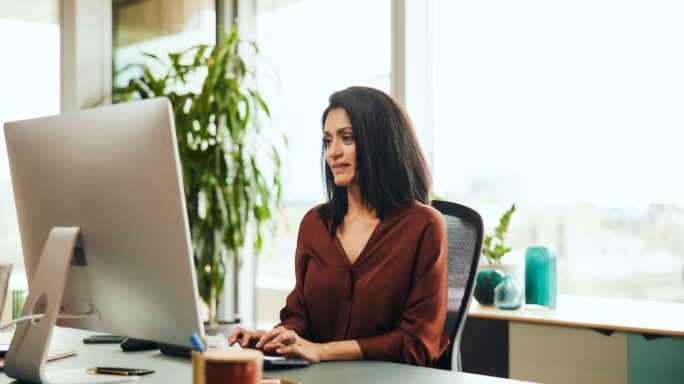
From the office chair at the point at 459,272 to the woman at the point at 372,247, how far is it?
0.06 metres

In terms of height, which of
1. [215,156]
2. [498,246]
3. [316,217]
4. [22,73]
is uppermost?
[22,73]

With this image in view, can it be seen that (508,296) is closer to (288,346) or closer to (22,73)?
(288,346)

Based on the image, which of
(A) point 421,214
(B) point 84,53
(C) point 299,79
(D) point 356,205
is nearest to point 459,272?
(A) point 421,214

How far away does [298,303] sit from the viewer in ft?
6.35

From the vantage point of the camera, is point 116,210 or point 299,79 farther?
point 299,79

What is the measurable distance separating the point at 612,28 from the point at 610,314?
1265 millimetres

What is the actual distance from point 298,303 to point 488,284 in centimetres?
107

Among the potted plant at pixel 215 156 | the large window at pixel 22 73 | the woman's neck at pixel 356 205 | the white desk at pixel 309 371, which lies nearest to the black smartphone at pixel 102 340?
the white desk at pixel 309 371

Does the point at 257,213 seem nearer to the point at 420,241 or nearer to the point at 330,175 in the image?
the point at 330,175

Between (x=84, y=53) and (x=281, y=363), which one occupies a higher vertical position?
(x=84, y=53)

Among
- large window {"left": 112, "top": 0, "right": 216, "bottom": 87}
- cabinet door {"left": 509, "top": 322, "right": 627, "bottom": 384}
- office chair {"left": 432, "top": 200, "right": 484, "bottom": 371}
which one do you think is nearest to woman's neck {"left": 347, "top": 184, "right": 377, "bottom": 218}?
office chair {"left": 432, "top": 200, "right": 484, "bottom": 371}

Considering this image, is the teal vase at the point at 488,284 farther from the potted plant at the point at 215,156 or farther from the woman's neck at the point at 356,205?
the potted plant at the point at 215,156

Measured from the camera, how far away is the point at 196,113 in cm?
372

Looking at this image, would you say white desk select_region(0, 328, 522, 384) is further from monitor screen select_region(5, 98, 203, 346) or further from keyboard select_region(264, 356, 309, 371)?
monitor screen select_region(5, 98, 203, 346)
